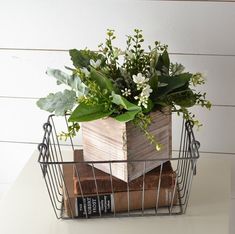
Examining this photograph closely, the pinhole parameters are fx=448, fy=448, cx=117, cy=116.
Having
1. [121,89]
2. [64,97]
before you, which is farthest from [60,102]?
[121,89]

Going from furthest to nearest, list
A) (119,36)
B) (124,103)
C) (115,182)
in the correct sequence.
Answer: (119,36), (115,182), (124,103)

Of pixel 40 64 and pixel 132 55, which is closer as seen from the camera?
pixel 132 55

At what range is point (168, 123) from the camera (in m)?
0.83

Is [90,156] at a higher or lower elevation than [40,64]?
lower

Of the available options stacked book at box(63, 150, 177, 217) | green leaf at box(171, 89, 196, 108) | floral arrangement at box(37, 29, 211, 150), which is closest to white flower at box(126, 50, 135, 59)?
floral arrangement at box(37, 29, 211, 150)

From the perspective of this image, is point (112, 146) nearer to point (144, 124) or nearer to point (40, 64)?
point (144, 124)

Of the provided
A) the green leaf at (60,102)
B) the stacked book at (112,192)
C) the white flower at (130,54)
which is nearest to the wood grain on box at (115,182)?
the stacked book at (112,192)

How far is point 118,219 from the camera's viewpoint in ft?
2.82

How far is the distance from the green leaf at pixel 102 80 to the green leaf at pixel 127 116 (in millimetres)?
47

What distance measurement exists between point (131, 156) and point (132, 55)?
181 mm

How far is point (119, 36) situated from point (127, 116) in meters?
0.33

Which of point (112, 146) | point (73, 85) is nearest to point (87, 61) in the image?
point (73, 85)

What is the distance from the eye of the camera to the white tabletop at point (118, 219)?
0.83 meters

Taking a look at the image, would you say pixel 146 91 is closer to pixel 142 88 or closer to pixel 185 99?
pixel 142 88
